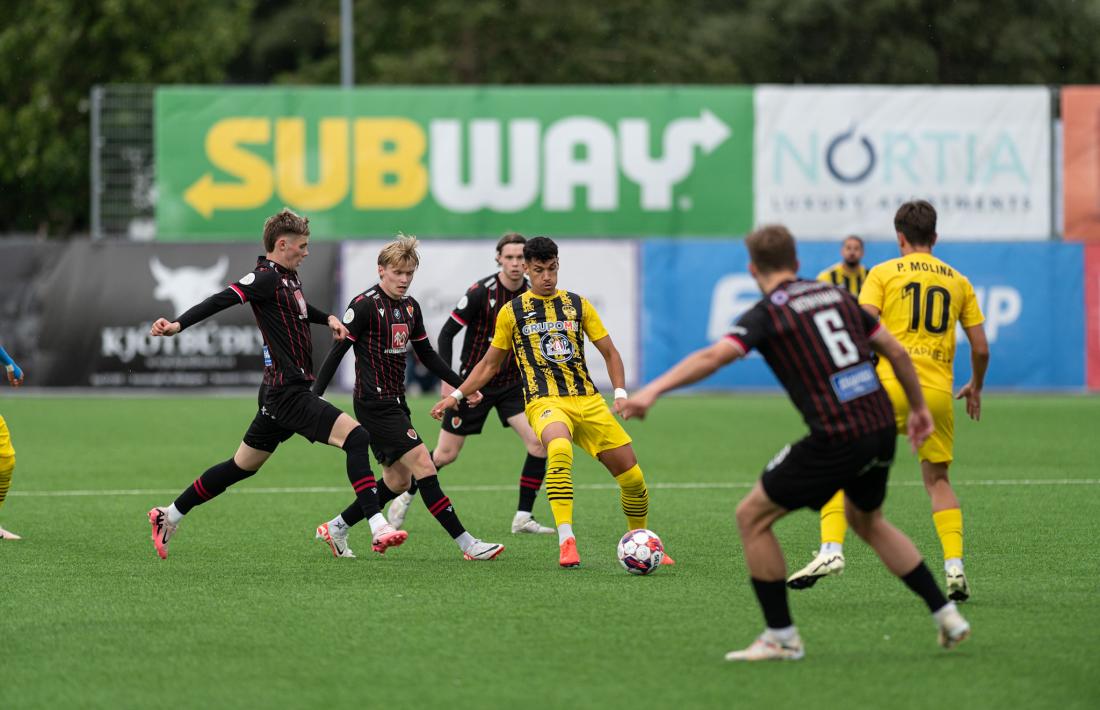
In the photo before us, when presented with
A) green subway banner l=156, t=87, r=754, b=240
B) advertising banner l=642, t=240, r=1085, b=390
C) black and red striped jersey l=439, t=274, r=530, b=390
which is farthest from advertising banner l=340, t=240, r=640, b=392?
black and red striped jersey l=439, t=274, r=530, b=390

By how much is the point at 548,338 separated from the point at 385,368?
3.66ft

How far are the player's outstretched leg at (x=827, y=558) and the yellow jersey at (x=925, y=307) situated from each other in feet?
2.59

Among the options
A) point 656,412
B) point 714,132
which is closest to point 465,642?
point 656,412

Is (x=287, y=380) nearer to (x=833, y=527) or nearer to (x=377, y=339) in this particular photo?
(x=377, y=339)

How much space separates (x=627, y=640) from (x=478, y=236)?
57.9 ft

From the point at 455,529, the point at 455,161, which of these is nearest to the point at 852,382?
the point at 455,529

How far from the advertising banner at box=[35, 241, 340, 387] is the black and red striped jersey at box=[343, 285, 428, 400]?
46.5 ft

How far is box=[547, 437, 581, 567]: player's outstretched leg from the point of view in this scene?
8836mm

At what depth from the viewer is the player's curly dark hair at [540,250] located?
895 cm

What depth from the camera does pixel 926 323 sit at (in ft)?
26.4

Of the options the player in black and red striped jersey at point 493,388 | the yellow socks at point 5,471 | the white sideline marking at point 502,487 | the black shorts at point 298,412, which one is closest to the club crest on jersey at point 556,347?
the black shorts at point 298,412

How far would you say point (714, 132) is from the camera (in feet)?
80.5

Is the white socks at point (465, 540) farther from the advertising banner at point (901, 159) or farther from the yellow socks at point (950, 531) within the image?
the advertising banner at point (901, 159)

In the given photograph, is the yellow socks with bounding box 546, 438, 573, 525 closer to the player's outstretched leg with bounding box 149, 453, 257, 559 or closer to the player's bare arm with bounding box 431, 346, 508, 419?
the player's bare arm with bounding box 431, 346, 508, 419
